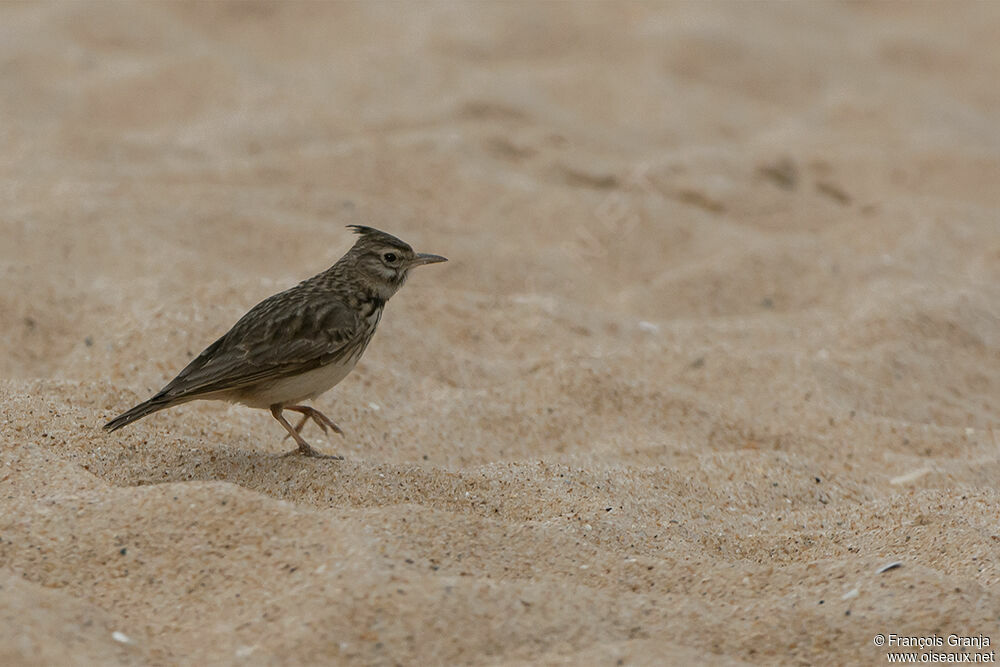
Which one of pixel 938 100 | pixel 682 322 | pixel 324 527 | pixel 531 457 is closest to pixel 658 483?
pixel 531 457

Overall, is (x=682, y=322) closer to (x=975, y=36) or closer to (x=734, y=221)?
(x=734, y=221)

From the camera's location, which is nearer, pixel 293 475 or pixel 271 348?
pixel 293 475

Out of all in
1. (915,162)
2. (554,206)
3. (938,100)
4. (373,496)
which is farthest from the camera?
(938,100)

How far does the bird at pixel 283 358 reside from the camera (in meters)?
4.02

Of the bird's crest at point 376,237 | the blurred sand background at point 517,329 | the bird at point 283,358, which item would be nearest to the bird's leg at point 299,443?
the bird at point 283,358

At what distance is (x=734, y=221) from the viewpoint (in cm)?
780

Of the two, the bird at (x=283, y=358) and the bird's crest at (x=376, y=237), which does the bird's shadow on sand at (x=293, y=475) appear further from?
the bird's crest at (x=376, y=237)

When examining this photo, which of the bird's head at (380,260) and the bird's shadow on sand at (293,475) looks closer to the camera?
the bird's shadow on sand at (293,475)

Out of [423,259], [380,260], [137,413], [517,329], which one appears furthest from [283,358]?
[517,329]

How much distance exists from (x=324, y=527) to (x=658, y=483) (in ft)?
5.11

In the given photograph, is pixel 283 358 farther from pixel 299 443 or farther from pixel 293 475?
pixel 293 475

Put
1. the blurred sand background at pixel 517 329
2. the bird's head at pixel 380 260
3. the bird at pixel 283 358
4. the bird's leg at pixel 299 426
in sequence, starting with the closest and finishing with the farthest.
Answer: the blurred sand background at pixel 517 329 < the bird at pixel 283 358 < the bird's leg at pixel 299 426 < the bird's head at pixel 380 260

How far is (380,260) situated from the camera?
185 inches

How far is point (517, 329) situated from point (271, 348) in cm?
212
